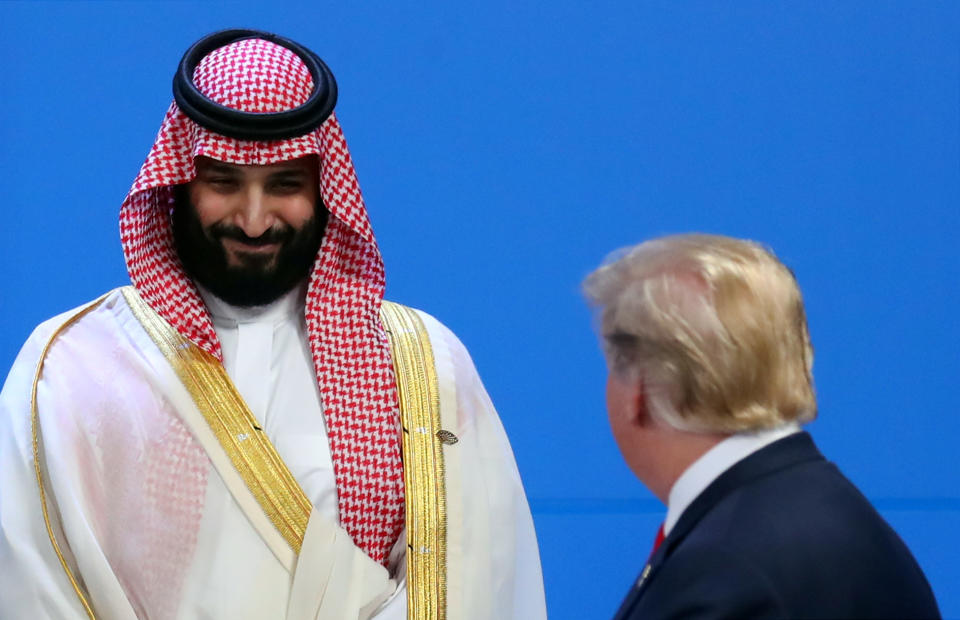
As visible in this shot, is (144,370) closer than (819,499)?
No

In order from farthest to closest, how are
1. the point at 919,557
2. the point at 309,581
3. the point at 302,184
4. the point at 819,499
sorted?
the point at 919,557
the point at 302,184
the point at 309,581
the point at 819,499

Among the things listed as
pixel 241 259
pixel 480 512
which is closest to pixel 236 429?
pixel 241 259

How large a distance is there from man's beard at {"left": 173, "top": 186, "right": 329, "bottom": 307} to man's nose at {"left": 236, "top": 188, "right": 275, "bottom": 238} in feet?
0.04

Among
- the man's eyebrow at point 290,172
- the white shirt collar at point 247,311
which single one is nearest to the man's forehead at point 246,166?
the man's eyebrow at point 290,172

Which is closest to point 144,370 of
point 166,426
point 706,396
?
point 166,426

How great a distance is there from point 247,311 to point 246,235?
15cm

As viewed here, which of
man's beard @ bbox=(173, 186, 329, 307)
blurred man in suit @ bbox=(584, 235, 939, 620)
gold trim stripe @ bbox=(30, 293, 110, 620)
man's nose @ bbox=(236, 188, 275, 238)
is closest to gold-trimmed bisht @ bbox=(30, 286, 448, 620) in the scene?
gold trim stripe @ bbox=(30, 293, 110, 620)

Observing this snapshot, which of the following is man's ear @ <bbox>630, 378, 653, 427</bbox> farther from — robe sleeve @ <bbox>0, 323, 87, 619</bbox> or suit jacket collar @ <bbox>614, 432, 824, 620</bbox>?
robe sleeve @ <bbox>0, 323, 87, 619</bbox>

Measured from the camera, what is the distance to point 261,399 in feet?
8.79

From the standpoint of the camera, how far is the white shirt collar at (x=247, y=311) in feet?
9.04

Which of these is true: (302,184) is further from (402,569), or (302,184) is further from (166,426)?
(402,569)

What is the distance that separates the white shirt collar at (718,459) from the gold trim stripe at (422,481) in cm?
91

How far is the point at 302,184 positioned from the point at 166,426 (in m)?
0.47

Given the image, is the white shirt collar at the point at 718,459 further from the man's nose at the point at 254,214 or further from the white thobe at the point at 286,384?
the man's nose at the point at 254,214
